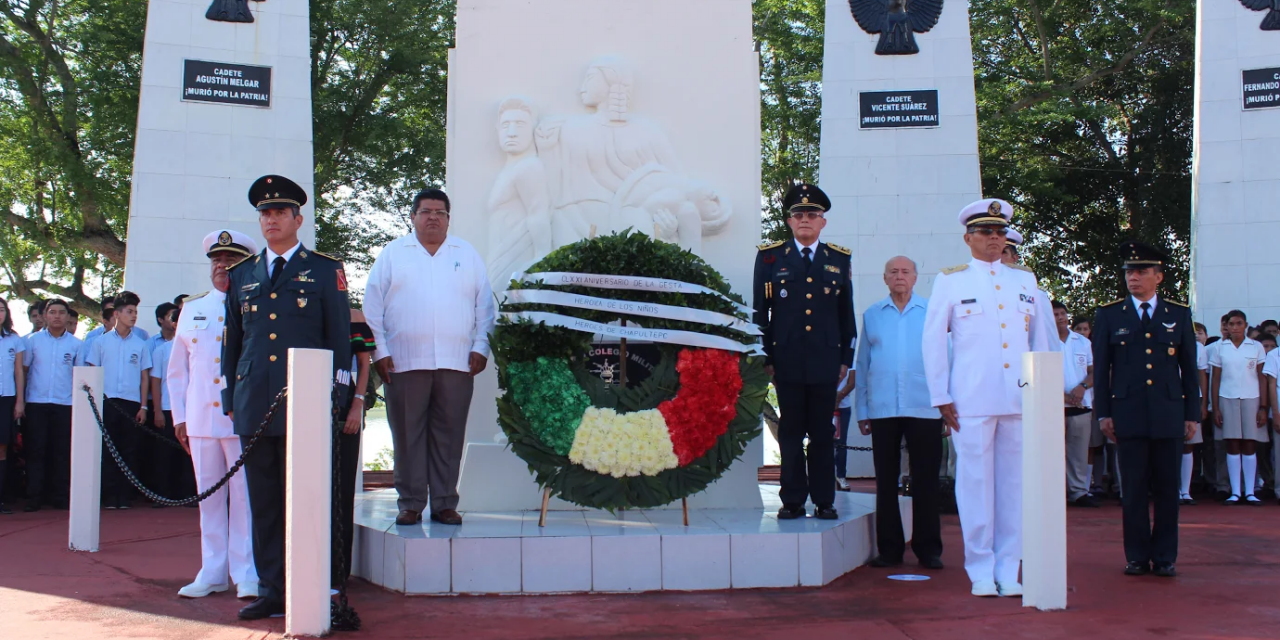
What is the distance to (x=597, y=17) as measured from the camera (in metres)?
6.52

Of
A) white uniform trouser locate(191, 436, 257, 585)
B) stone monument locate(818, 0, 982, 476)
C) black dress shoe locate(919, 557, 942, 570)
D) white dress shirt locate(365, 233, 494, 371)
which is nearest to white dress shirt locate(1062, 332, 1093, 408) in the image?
stone monument locate(818, 0, 982, 476)

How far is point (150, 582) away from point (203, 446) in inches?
34.2

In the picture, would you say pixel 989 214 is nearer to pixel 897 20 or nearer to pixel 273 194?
pixel 273 194

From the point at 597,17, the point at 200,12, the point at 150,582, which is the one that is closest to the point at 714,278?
the point at 597,17

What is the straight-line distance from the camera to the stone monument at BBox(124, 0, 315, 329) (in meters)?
10.6

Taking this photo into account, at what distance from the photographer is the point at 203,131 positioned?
1085 cm

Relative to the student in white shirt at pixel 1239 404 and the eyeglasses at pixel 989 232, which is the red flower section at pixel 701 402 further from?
the student in white shirt at pixel 1239 404

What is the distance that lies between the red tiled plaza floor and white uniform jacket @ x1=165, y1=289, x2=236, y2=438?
0.75 m

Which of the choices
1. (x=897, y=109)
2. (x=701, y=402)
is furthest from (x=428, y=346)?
(x=897, y=109)

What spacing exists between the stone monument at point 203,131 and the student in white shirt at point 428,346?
6.01 meters

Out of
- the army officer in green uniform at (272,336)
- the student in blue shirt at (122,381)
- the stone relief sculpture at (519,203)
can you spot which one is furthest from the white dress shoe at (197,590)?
the student in blue shirt at (122,381)

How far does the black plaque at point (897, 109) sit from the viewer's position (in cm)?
1152

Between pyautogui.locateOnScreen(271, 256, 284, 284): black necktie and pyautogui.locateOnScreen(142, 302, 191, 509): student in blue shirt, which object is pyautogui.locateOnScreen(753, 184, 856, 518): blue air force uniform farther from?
pyautogui.locateOnScreen(142, 302, 191, 509): student in blue shirt

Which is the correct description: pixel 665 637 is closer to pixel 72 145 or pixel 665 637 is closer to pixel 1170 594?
pixel 1170 594
